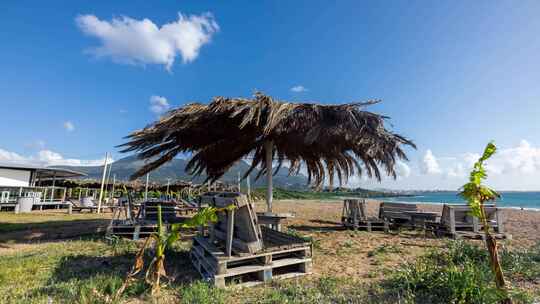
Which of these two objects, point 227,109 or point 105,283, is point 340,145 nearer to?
point 227,109

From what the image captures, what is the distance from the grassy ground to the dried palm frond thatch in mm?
2625

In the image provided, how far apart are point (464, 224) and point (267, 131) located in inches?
286

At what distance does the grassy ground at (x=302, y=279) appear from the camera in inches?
119

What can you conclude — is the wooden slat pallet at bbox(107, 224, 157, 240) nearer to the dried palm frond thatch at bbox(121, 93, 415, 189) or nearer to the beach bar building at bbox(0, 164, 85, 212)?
the dried palm frond thatch at bbox(121, 93, 415, 189)

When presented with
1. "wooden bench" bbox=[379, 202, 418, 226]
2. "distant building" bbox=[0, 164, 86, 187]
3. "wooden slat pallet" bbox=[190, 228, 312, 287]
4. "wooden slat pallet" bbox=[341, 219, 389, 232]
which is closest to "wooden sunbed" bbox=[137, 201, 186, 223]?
"wooden slat pallet" bbox=[190, 228, 312, 287]

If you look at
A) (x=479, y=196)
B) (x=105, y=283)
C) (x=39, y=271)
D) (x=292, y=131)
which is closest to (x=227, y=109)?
(x=292, y=131)

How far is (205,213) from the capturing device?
3.03 meters

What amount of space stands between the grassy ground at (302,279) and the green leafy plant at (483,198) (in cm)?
35

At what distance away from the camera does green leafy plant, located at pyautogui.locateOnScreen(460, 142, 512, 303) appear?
2412mm

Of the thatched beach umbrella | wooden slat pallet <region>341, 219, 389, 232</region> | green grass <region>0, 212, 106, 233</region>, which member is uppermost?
the thatched beach umbrella

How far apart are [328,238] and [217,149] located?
4.74 meters

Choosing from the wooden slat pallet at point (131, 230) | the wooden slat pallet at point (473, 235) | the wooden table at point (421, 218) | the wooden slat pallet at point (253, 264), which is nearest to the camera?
the wooden slat pallet at point (253, 264)

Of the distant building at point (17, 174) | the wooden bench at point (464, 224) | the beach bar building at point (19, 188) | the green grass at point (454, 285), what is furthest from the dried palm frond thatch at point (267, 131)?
the distant building at point (17, 174)

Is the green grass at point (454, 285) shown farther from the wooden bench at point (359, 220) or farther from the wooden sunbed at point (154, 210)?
the wooden sunbed at point (154, 210)
